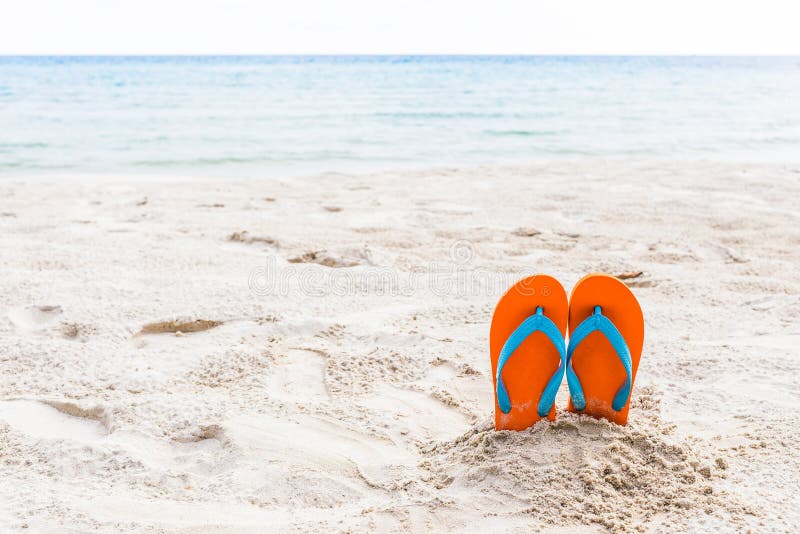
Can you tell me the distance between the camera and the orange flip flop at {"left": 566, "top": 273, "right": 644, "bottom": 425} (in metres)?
1.50

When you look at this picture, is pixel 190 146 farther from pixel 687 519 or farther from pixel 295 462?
pixel 687 519

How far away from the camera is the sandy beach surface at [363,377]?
53.9 inches

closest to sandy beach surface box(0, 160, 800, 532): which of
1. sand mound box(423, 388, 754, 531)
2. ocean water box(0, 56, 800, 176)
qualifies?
sand mound box(423, 388, 754, 531)

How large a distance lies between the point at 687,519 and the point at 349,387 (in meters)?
0.96

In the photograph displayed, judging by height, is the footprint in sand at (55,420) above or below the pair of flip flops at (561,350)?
below

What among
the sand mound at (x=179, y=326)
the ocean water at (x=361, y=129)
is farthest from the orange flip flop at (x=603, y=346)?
the ocean water at (x=361, y=129)

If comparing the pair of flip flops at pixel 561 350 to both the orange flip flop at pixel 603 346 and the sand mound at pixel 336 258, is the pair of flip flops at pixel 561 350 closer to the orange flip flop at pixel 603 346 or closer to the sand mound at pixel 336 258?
the orange flip flop at pixel 603 346

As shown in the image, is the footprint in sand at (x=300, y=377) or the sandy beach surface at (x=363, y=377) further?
the footprint in sand at (x=300, y=377)

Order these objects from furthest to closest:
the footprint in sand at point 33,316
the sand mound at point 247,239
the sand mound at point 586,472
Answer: the sand mound at point 247,239, the footprint in sand at point 33,316, the sand mound at point 586,472

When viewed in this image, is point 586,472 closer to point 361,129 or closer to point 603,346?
point 603,346

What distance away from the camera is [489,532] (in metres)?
1.29

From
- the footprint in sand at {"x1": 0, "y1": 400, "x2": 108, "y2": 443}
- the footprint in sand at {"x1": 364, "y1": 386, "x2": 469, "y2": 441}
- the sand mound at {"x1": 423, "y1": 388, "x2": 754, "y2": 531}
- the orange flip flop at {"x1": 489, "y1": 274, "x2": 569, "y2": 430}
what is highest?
the orange flip flop at {"x1": 489, "y1": 274, "x2": 569, "y2": 430}

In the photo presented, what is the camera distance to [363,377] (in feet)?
6.48

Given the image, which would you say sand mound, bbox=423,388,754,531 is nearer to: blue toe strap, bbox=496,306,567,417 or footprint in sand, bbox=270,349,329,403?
blue toe strap, bbox=496,306,567,417
